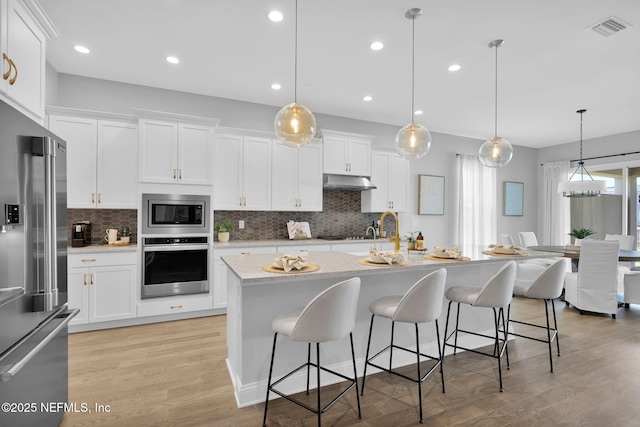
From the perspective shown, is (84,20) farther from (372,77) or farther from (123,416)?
(123,416)

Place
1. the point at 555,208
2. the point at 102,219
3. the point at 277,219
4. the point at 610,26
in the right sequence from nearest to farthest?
1. the point at 610,26
2. the point at 102,219
3. the point at 277,219
4. the point at 555,208

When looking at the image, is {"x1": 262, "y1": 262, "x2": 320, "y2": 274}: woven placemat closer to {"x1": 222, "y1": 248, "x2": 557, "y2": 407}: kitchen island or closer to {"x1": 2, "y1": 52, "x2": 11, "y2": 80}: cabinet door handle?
{"x1": 222, "y1": 248, "x2": 557, "y2": 407}: kitchen island

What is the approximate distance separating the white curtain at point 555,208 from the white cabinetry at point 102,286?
780 cm

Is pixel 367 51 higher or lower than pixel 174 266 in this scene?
higher

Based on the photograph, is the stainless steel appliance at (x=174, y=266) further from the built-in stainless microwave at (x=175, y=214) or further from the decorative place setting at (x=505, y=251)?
the decorative place setting at (x=505, y=251)

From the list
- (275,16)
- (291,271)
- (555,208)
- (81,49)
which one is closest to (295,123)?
(275,16)

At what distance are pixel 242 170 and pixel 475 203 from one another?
4730mm

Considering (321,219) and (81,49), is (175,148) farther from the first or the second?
(321,219)

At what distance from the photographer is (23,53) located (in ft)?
6.15

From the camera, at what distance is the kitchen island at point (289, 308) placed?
215 cm

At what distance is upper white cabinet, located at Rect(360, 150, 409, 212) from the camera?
531cm

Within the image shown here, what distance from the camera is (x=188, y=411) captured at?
2098mm

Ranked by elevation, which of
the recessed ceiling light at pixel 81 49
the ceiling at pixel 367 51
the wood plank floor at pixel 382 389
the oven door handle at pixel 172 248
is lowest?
the wood plank floor at pixel 382 389

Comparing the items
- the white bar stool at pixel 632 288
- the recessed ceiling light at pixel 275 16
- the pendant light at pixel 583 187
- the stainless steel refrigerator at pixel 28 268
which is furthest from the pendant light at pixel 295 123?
the white bar stool at pixel 632 288
